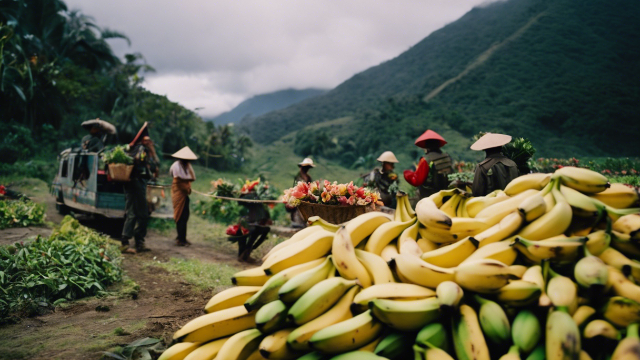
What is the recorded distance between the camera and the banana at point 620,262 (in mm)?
1472

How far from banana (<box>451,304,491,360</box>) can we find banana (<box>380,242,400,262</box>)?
464mm

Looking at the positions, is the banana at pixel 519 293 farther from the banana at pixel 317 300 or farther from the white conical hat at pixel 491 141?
the white conical hat at pixel 491 141

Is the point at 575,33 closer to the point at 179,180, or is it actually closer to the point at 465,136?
the point at 465,136

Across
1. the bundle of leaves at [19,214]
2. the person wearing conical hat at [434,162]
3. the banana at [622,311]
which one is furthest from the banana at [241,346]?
the bundle of leaves at [19,214]

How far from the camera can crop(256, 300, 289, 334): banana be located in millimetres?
1527

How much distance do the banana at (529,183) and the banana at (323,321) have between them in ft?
3.55

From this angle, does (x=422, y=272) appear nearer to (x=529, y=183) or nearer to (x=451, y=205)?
(x=451, y=205)

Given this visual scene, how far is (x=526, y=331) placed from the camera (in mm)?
1359

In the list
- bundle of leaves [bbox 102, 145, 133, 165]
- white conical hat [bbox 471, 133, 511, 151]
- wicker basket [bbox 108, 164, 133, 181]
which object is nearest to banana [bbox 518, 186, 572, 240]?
white conical hat [bbox 471, 133, 511, 151]

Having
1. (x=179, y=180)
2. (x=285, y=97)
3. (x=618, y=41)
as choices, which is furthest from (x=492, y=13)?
(x=179, y=180)

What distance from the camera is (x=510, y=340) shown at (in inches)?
55.4

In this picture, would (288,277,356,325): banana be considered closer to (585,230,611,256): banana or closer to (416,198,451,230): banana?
(416,198,451,230): banana

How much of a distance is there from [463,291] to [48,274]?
14.8ft

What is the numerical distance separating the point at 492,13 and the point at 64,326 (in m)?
86.4
